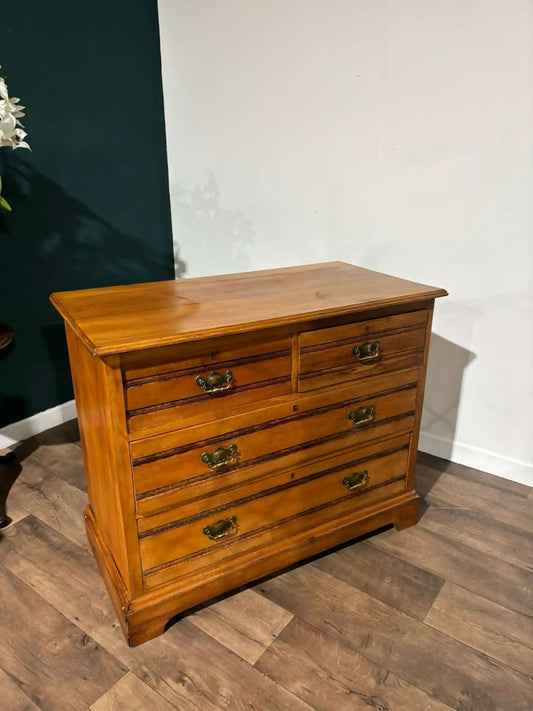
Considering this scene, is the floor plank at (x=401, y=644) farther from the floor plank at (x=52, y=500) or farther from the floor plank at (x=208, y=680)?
the floor plank at (x=52, y=500)

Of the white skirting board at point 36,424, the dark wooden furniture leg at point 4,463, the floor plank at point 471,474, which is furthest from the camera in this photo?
the white skirting board at point 36,424

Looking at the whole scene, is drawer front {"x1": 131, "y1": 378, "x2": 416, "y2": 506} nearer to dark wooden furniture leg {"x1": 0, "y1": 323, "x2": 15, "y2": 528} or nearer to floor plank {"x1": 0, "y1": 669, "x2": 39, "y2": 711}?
floor plank {"x1": 0, "y1": 669, "x2": 39, "y2": 711}

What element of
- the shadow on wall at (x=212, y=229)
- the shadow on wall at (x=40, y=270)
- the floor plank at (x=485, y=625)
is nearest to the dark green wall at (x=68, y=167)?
the shadow on wall at (x=40, y=270)

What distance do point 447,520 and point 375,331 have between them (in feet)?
2.65

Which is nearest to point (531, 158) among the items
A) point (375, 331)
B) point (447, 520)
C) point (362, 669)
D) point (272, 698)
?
point (375, 331)

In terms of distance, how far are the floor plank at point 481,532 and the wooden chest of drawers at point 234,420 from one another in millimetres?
235

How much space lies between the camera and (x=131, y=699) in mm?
1249

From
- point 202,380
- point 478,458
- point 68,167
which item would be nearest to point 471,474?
point 478,458

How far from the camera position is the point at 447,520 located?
1883 mm

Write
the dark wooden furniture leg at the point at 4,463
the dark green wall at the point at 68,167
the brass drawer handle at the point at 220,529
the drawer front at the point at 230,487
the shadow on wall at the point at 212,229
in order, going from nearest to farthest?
the drawer front at the point at 230,487 → the brass drawer handle at the point at 220,529 → the dark wooden furniture leg at the point at 4,463 → the dark green wall at the point at 68,167 → the shadow on wall at the point at 212,229

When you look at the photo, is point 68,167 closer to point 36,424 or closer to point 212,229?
point 212,229

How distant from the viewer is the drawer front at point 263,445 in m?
1.29

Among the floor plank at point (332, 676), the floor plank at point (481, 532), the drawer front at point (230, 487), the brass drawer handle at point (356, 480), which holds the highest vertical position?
the drawer front at point (230, 487)

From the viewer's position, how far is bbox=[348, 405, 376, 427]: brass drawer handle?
158 cm
